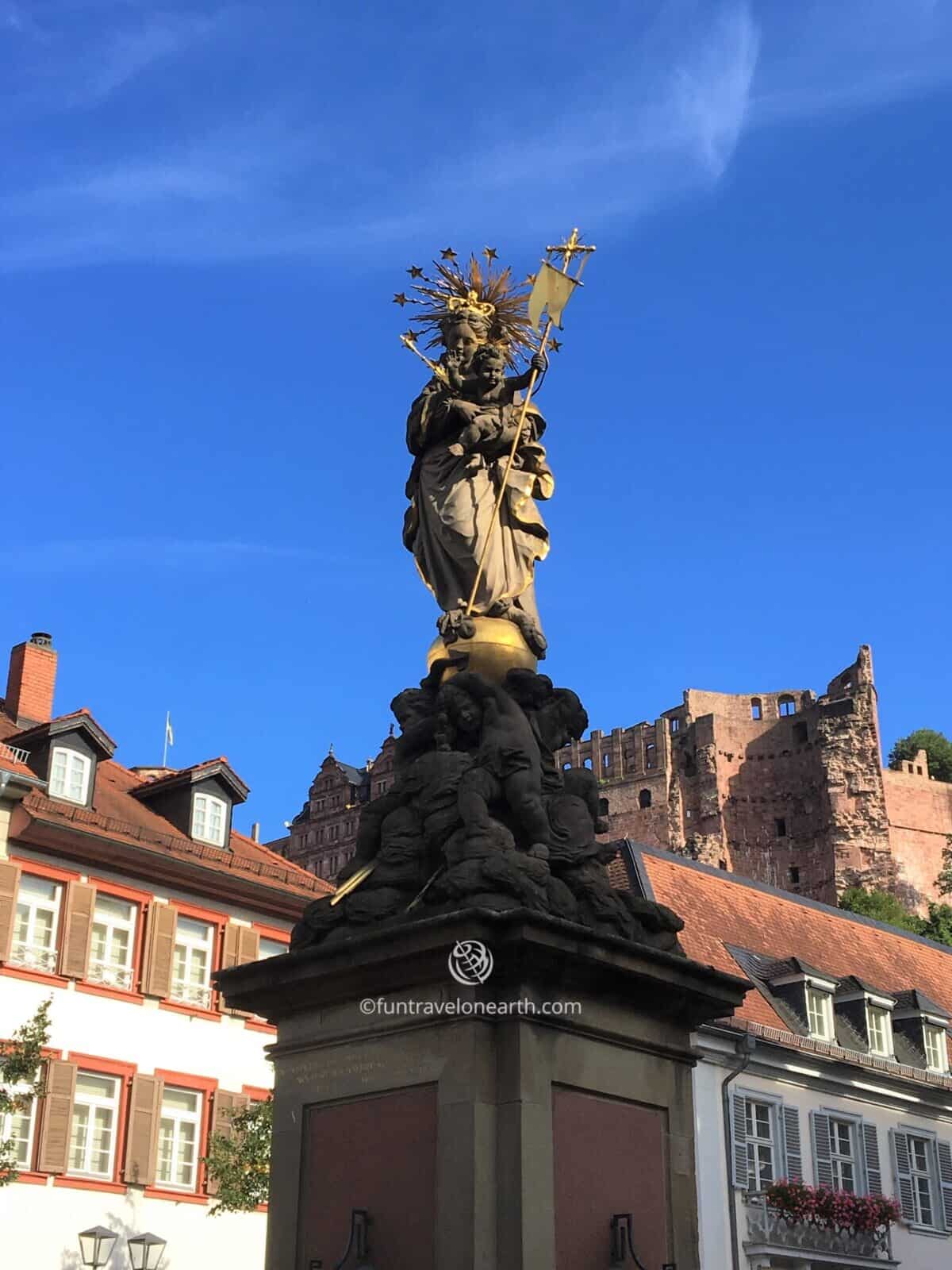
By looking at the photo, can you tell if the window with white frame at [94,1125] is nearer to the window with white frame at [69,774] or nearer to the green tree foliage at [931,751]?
the window with white frame at [69,774]

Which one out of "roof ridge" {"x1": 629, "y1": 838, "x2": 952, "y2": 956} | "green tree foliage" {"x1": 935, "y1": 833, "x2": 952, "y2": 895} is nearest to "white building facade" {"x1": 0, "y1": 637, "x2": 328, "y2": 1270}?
"roof ridge" {"x1": 629, "y1": 838, "x2": 952, "y2": 956}

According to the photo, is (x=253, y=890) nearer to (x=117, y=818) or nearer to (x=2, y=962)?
(x=117, y=818)

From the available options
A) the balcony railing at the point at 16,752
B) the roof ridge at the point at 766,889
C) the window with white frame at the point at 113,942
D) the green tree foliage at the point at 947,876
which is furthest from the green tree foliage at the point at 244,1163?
the green tree foliage at the point at 947,876

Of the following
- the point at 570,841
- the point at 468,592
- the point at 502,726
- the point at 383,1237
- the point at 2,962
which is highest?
the point at 2,962

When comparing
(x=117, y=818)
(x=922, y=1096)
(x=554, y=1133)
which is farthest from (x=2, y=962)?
(x=554, y=1133)

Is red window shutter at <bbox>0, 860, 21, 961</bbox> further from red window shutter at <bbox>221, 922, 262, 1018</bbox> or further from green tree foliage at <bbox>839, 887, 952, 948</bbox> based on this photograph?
green tree foliage at <bbox>839, 887, 952, 948</bbox>

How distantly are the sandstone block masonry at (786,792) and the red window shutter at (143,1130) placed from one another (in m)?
77.1

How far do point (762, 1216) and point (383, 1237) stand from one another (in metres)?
20.6

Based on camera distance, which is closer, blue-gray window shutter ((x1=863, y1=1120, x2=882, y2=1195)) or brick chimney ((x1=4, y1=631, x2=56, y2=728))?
blue-gray window shutter ((x1=863, y1=1120, x2=882, y2=1195))

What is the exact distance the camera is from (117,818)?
1066 inches

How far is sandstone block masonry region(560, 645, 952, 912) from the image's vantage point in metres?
103

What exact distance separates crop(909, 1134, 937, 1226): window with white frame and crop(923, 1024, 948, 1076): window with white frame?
171 centimetres

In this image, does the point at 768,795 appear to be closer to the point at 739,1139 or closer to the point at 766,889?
the point at 766,889

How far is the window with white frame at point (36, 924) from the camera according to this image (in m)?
24.5
